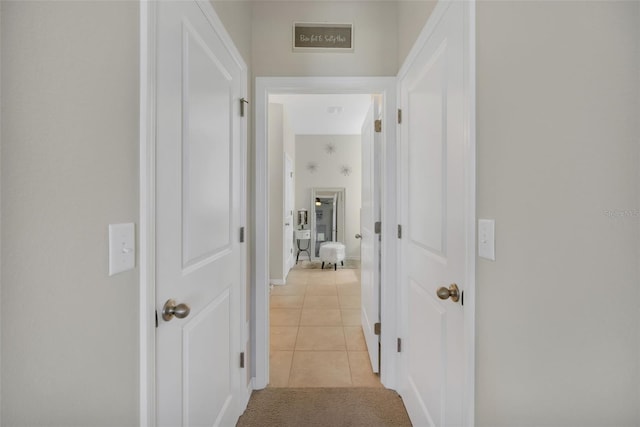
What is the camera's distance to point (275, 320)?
3.01 meters

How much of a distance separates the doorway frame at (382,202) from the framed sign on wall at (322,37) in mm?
206

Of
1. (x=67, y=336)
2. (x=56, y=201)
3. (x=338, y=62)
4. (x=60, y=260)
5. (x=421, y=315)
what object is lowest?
(x=421, y=315)

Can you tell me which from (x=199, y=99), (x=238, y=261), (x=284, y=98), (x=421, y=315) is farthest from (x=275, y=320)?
(x=284, y=98)

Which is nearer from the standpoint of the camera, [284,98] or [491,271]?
[491,271]

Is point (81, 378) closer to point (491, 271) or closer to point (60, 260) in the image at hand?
point (60, 260)

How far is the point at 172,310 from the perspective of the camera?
0.88m

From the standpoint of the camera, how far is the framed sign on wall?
1867 millimetres

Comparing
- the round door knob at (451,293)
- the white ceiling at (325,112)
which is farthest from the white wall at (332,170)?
the round door knob at (451,293)

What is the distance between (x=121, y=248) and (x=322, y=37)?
5.82 ft

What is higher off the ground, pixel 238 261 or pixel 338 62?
pixel 338 62

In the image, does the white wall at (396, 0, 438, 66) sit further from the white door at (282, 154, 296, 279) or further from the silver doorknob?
the white door at (282, 154, 296, 279)

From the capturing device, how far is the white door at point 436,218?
1.04m

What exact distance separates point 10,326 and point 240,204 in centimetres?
119

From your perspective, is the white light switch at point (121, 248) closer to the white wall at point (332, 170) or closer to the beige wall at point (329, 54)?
the beige wall at point (329, 54)
